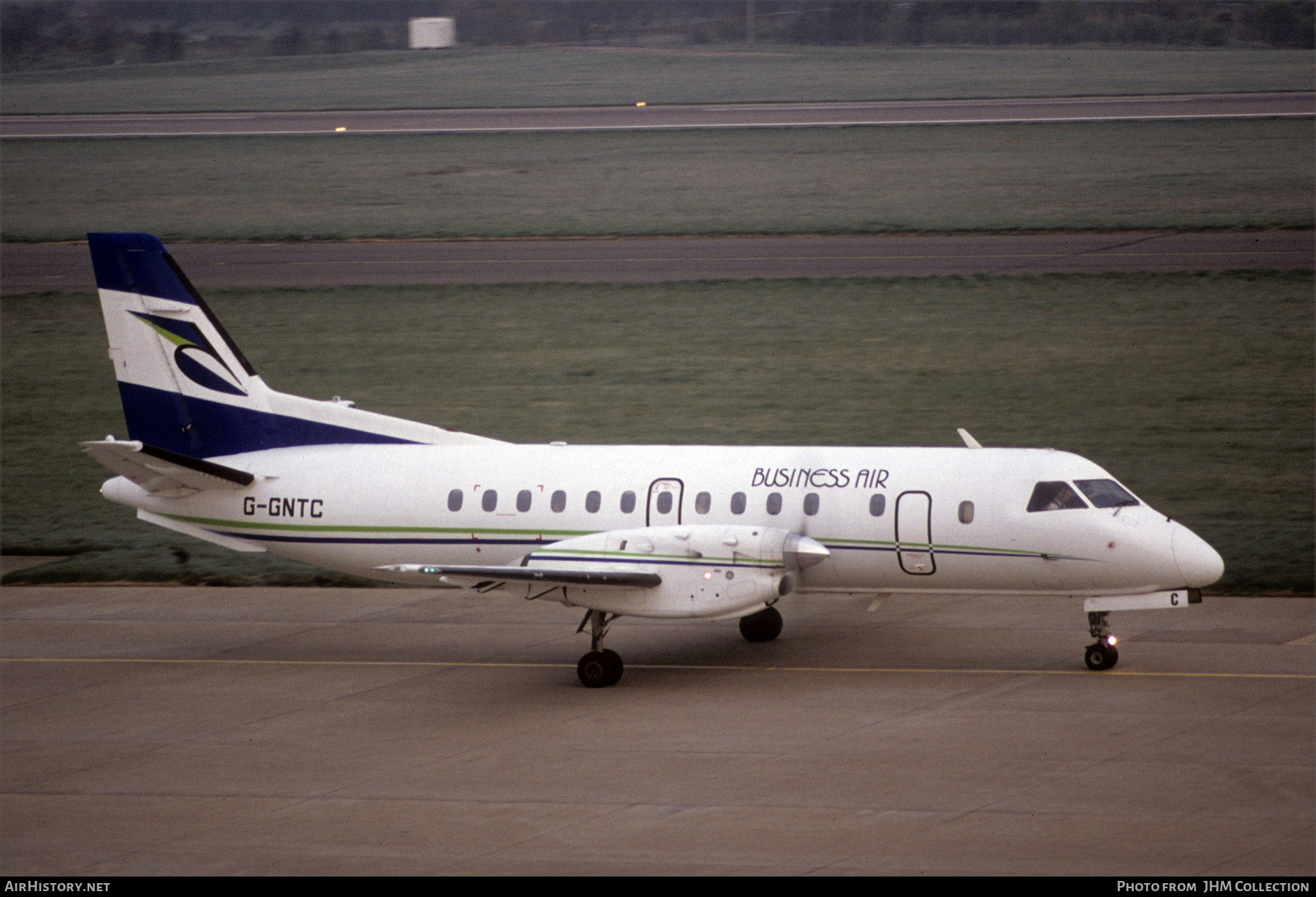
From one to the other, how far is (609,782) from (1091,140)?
181 ft

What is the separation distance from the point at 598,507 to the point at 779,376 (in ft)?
61.9

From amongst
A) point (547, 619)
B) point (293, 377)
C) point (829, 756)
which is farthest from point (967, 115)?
point (829, 756)

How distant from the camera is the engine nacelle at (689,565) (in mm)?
18734

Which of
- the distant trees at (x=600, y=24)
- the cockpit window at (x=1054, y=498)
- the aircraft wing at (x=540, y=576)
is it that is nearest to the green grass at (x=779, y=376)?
the cockpit window at (x=1054, y=498)

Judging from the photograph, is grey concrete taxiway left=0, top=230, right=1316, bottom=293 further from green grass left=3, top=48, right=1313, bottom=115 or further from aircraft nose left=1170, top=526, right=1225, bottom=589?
green grass left=3, top=48, right=1313, bottom=115

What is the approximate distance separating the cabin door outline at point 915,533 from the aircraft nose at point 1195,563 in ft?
9.20

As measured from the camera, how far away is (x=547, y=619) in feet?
76.2

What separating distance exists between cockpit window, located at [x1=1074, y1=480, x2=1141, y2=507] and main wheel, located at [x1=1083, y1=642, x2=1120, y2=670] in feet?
5.67

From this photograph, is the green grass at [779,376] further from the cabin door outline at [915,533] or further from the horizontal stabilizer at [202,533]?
the cabin door outline at [915,533]

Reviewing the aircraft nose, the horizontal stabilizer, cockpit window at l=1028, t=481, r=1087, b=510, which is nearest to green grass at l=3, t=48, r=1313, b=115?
cockpit window at l=1028, t=481, r=1087, b=510

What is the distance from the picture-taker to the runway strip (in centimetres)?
7219

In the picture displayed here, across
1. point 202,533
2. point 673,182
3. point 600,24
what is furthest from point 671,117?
point 202,533

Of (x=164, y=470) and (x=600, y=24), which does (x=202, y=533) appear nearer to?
(x=164, y=470)
